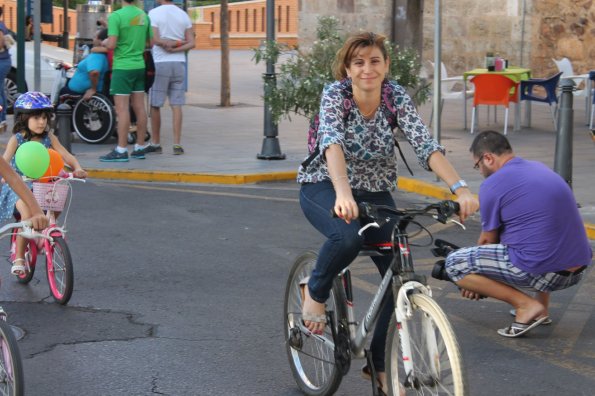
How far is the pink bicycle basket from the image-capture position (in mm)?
7055

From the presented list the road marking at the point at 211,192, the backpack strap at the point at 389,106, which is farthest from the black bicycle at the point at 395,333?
the road marking at the point at 211,192

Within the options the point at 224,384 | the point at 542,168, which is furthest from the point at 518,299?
the point at 224,384

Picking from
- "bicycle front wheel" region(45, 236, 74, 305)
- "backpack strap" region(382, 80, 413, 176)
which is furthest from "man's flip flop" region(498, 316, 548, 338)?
"bicycle front wheel" region(45, 236, 74, 305)

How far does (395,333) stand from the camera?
430 centimetres

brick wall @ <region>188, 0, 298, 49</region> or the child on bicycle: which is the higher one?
brick wall @ <region>188, 0, 298, 49</region>

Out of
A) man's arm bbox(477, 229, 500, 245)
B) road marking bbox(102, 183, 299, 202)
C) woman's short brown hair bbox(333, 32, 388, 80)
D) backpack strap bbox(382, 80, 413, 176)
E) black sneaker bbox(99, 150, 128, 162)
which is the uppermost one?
woman's short brown hair bbox(333, 32, 388, 80)

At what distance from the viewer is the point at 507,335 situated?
247 inches

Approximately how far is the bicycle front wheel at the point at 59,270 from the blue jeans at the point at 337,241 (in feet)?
7.91

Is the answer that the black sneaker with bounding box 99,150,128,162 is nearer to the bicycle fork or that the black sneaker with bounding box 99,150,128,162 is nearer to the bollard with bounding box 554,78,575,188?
the bollard with bounding box 554,78,575,188

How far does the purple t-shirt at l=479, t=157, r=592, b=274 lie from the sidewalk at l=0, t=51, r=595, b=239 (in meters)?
3.15

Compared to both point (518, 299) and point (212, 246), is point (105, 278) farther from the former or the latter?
point (518, 299)

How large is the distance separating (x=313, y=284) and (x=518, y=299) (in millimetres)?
1955

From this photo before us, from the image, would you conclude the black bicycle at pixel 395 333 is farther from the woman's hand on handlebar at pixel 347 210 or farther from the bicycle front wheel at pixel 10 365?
the bicycle front wheel at pixel 10 365

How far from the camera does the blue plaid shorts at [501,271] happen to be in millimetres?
6215
